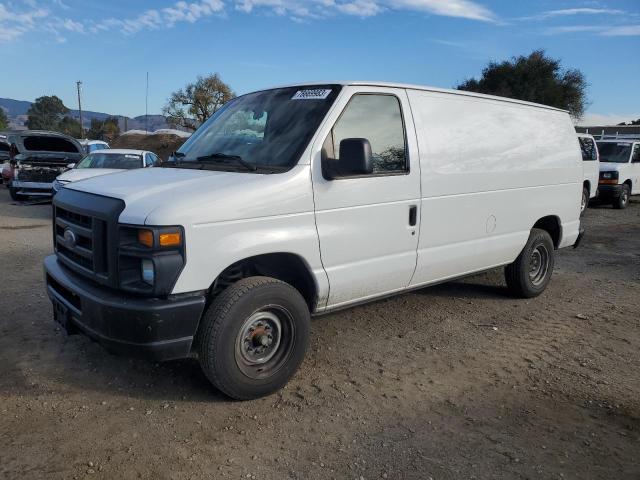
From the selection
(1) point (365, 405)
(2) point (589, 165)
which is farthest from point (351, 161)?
(2) point (589, 165)

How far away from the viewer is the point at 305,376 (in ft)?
12.9

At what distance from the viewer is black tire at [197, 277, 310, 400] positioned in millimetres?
3240

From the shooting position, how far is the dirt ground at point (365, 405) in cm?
287

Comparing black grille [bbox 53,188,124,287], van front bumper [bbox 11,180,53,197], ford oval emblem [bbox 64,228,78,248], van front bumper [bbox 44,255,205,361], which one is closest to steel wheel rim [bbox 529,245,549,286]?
van front bumper [bbox 44,255,205,361]

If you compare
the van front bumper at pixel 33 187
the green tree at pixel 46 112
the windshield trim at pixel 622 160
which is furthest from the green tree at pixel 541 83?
the green tree at pixel 46 112

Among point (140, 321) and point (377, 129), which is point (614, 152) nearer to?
point (377, 129)

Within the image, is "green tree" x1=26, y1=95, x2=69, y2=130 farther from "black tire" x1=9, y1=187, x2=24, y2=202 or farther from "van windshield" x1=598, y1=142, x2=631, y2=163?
"van windshield" x1=598, y1=142, x2=631, y2=163

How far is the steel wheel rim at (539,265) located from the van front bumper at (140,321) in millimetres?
4121

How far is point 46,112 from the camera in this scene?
80000 millimetres

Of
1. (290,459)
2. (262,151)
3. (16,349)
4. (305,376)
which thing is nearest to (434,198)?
(262,151)

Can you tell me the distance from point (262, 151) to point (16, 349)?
2.58 metres

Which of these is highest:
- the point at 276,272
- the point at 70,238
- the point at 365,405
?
the point at 70,238

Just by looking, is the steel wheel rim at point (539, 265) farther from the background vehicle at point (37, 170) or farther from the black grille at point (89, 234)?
the background vehicle at point (37, 170)

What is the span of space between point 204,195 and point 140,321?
A: 83cm
